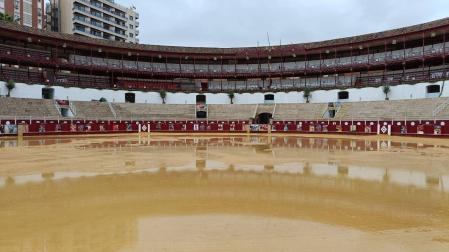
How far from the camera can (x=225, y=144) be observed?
30422mm

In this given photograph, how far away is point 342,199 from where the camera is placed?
32.2 feet

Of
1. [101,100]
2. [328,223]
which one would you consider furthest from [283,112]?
[328,223]

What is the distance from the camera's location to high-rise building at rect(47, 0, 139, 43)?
93.3 m

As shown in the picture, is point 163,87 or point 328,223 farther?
point 163,87

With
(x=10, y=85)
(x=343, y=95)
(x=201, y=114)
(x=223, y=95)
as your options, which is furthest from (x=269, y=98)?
(x=10, y=85)

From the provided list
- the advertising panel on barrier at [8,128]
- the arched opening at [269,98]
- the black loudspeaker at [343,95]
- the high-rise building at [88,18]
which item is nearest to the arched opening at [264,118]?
the arched opening at [269,98]

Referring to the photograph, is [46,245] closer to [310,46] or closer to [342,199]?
[342,199]

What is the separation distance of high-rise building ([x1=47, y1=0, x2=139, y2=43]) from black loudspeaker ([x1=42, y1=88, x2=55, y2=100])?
146 feet

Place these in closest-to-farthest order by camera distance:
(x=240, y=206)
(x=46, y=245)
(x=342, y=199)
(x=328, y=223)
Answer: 1. (x=46, y=245)
2. (x=328, y=223)
3. (x=240, y=206)
4. (x=342, y=199)

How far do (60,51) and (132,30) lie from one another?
57884mm

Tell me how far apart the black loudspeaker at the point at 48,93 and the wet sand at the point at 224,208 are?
4115 cm

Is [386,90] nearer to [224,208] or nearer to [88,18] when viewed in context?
[224,208]

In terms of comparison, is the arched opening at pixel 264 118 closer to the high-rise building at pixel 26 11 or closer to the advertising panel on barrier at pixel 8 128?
the advertising panel on barrier at pixel 8 128

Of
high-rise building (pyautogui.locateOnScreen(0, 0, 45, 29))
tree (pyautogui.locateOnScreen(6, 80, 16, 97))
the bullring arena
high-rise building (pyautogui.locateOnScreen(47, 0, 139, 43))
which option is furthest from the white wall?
high-rise building (pyautogui.locateOnScreen(47, 0, 139, 43))
